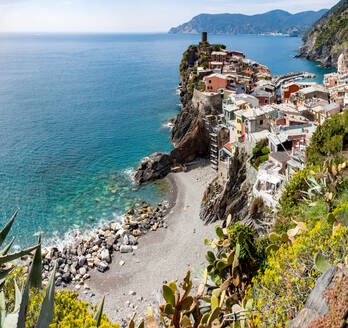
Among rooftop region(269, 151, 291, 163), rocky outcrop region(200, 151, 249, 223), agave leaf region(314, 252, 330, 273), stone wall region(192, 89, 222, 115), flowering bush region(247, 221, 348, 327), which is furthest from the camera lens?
stone wall region(192, 89, 222, 115)

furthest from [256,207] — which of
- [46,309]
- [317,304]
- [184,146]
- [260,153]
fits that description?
[184,146]

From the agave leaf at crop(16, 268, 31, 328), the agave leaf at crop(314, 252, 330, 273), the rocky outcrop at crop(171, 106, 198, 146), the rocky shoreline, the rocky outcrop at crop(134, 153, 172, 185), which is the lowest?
the rocky shoreline

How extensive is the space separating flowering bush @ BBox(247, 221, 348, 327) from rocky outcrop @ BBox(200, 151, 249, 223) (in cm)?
1843

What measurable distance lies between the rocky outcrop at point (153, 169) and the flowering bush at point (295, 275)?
33.8 metres

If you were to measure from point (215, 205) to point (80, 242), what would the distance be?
14.2 m

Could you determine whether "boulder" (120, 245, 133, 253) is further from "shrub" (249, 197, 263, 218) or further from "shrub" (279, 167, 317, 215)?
"shrub" (279, 167, 317, 215)

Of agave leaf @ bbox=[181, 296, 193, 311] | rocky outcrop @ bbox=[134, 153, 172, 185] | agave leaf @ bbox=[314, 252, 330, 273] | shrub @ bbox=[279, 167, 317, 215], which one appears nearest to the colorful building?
rocky outcrop @ bbox=[134, 153, 172, 185]

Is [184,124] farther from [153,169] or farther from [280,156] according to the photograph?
[280,156]

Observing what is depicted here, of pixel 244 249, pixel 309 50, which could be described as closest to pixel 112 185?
pixel 244 249

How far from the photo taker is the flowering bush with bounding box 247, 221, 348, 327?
7023 millimetres

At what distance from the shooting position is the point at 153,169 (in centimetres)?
4247

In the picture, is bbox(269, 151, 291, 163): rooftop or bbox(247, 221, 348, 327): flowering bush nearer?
bbox(247, 221, 348, 327): flowering bush

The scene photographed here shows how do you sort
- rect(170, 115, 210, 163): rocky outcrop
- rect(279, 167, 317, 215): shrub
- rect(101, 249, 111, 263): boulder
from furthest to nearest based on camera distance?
rect(170, 115, 210, 163): rocky outcrop < rect(101, 249, 111, 263): boulder < rect(279, 167, 317, 215): shrub

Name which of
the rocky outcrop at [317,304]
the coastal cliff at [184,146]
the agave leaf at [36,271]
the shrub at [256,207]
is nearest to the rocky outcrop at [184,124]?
the coastal cliff at [184,146]
